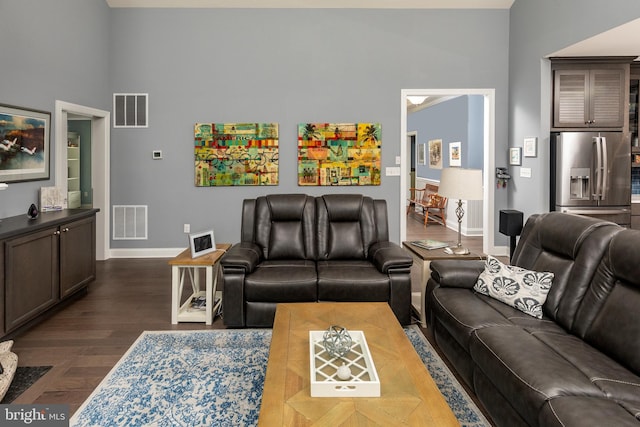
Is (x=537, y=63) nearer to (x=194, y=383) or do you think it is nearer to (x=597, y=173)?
(x=597, y=173)

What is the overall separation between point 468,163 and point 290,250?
5.51 m

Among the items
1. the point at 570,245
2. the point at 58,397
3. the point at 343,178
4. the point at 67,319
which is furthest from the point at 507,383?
the point at 343,178

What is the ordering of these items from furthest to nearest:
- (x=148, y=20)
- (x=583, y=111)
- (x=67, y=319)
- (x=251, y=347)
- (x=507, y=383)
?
(x=148, y=20) → (x=583, y=111) → (x=67, y=319) → (x=251, y=347) → (x=507, y=383)

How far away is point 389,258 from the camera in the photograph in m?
3.62

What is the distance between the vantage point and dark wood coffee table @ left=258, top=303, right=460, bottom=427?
163 cm

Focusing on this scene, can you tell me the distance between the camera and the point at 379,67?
20.9ft

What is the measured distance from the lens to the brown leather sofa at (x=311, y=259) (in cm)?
351

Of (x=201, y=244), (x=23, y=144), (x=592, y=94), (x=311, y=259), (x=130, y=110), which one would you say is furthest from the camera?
(x=130, y=110)

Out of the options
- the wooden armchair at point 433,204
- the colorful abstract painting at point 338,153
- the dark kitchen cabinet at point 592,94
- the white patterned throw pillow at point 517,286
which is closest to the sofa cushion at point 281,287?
the white patterned throw pillow at point 517,286

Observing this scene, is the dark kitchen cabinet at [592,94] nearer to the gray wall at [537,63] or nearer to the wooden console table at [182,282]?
the gray wall at [537,63]

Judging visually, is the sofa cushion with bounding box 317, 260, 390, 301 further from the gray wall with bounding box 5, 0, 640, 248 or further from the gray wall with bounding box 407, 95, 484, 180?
the gray wall with bounding box 407, 95, 484, 180

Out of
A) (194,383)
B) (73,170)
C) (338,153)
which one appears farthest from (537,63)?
(73,170)

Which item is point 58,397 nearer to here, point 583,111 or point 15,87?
point 15,87

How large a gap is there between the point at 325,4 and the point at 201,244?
4.14 m
